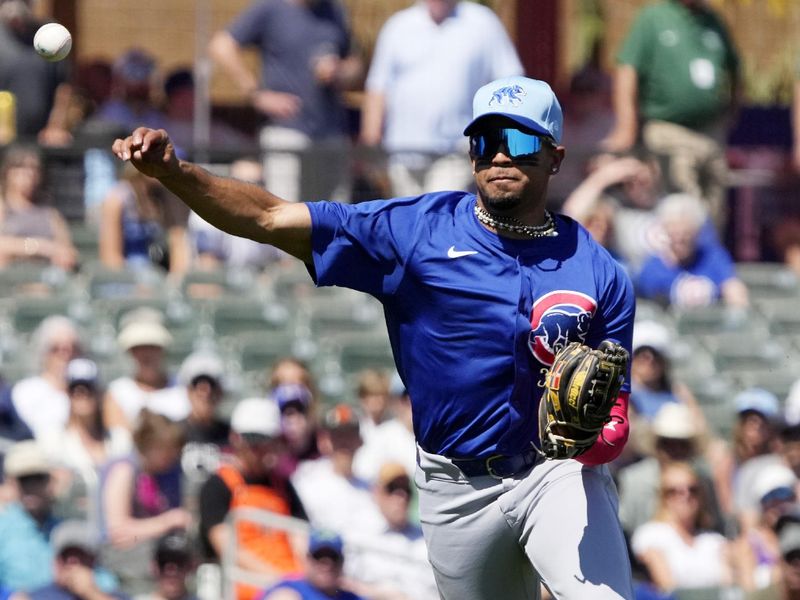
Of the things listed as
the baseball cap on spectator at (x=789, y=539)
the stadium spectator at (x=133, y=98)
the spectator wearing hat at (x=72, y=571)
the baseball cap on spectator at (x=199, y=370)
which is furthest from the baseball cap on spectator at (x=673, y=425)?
the stadium spectator at (x=133, y=98)

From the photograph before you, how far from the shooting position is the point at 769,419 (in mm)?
9641

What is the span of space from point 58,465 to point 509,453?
4.01m

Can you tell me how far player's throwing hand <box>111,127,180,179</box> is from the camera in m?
4.91

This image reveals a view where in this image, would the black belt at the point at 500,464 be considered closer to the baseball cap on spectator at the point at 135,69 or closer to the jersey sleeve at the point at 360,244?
the jersey sleeve at the point at 360,244

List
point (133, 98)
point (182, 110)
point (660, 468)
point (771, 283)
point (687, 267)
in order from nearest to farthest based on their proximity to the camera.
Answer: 1. point (660, 468)
2. point (687, 267)
3. point (771, 283)
4. point (133, 98)
5. point (182, 110)

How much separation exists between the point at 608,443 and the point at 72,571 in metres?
3.39

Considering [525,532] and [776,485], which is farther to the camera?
[776,485]

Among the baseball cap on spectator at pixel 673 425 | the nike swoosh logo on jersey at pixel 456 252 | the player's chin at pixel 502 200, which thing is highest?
the player's chin at pixel 502 200

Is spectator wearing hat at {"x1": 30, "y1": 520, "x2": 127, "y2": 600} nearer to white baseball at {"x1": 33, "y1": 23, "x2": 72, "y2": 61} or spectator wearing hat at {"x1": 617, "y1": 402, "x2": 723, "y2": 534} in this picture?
spectator wearing hat at {"x1": 617, "y1": 402, "x2": 723, "y2": 534}

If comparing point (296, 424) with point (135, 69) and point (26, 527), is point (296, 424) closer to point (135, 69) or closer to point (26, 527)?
point (26, 527)

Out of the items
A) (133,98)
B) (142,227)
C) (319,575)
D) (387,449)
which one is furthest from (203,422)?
(133,98)

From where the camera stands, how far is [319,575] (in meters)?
7.82

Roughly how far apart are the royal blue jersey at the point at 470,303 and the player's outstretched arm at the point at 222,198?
0.07 m

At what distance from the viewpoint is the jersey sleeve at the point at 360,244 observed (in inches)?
207
